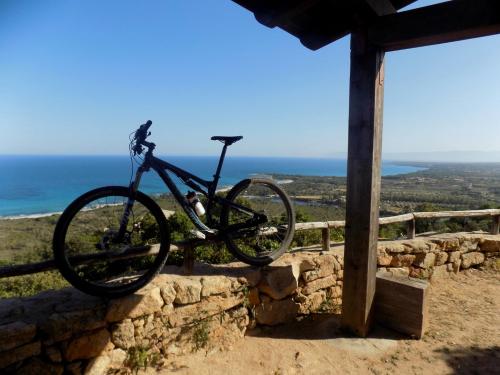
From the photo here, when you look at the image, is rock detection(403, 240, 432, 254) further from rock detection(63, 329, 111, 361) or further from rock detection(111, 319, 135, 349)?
rock detection(63, 329, 111, 361)

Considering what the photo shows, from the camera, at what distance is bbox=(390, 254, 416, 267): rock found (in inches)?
180

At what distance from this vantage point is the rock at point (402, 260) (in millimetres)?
4562

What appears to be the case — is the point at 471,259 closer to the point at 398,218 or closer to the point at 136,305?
the point at 398,218

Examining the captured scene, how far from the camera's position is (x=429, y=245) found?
4789 mm

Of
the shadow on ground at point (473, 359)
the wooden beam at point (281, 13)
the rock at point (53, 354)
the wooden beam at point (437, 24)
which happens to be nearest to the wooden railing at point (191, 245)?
the rock at point (53, 354)

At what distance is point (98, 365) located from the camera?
245 cm

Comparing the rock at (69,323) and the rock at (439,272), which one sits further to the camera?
the rock at (439,272)

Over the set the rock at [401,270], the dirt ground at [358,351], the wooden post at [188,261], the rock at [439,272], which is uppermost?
the wooden post at [188,261]

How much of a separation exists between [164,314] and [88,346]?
588 millimetres

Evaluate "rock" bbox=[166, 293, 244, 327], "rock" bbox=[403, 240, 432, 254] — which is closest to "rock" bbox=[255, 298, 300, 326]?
"rock" bbox=[166, 293, 244, 327]

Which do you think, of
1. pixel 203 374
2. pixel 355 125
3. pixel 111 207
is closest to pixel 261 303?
pixel 203 374

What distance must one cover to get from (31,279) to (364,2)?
648 centimetres

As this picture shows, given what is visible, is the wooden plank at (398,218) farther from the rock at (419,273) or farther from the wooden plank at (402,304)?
the wooden plank at (402,304)

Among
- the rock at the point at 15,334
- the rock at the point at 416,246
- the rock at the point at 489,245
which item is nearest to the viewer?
the rock at the point at 15,334
